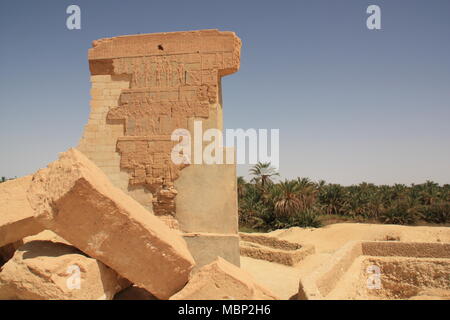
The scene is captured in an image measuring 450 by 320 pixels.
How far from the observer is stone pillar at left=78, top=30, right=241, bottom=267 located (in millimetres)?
5586

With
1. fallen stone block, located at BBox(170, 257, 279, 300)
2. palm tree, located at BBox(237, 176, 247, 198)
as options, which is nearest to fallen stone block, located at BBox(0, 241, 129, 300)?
fallen stone block, located at BBox(170, 257, 279, 300)

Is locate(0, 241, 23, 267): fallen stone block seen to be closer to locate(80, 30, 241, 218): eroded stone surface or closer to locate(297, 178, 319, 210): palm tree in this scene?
locate(80, 30, 241, 218): eroded stone surface

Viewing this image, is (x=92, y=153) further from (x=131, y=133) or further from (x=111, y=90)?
(x=111, y=90)

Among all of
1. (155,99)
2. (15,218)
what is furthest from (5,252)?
(155,99)

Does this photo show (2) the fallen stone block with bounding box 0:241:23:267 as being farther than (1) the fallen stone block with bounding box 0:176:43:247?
Yes

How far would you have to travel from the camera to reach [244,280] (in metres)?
3.84

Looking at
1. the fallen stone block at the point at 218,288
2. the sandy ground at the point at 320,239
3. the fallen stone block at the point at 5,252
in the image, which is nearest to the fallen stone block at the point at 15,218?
the fallen stone block at the point at 5,252

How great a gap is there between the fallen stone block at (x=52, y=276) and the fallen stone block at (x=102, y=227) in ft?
0.58

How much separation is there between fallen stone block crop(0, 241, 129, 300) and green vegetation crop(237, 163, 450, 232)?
15424 mm

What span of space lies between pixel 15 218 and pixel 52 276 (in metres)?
1.10

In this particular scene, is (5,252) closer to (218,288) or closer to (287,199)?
(218,288)

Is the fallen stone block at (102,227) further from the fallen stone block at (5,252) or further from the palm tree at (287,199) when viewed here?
the palm tree at (287,199)

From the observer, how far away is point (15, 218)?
4117mm
